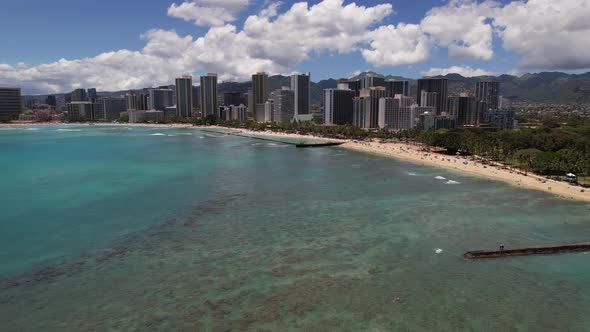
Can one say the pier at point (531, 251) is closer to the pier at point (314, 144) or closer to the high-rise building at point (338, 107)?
the pier at point (314, 144)

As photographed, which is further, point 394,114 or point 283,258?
point 394,114

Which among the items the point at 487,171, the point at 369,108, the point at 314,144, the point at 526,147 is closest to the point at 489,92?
the point at 369,108

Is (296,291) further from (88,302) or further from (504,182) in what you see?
(504,182)

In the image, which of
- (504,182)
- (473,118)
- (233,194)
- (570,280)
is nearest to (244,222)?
(233,194)

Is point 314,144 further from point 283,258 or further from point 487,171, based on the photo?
point 283,258

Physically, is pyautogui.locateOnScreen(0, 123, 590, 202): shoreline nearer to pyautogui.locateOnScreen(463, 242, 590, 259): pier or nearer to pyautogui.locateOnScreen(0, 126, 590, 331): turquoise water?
pyautogui.locateOnScreen(0, 126, 590, 331): turquoise water
